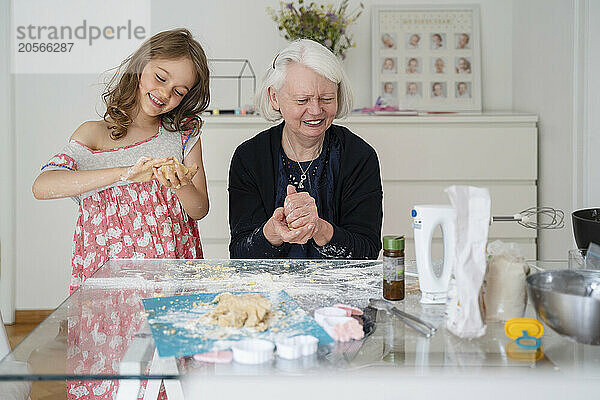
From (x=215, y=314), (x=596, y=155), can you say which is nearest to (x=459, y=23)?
(x=596, y=155)

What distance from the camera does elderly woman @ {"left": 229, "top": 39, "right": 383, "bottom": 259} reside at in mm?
1886

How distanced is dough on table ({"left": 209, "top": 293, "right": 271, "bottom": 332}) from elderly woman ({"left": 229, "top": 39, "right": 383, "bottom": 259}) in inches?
27.9

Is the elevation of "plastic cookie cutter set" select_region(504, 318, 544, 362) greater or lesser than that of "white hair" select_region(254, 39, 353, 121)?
lesser

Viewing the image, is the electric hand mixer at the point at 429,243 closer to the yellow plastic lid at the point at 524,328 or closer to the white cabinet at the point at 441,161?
the yellow plastic lid at the point at 524,328

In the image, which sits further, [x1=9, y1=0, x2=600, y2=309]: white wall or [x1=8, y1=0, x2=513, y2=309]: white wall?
[x1=8, y1=0, x2=513, y2=309]: white wall

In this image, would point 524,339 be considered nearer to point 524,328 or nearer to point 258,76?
point 524,328

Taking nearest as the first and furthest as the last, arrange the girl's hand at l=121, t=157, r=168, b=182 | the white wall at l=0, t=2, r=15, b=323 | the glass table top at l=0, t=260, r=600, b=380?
the glass table top at l=0, t=260, r=600, b=380
the girl's hand at l=121, t=157, r=168, b=182
the white wall at l=0, t=2, r=15, b=323

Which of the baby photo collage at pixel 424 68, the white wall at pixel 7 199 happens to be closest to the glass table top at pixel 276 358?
the white wall at pixel 7 199

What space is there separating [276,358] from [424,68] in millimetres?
2531

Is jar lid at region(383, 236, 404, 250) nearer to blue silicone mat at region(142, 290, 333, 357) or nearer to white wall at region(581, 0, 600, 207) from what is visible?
blue silicone mat at region(142, 290, 333, 357)

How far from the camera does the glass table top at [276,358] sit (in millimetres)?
901

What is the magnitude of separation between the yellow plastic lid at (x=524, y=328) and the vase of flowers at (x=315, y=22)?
2211 mm

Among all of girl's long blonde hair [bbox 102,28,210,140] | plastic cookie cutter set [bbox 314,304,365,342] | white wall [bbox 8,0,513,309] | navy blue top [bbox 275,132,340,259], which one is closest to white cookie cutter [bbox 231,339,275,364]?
plastic cookie cutter set [bbox 314,304,365,342]

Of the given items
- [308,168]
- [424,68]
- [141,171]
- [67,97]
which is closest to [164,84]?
[141,171]
